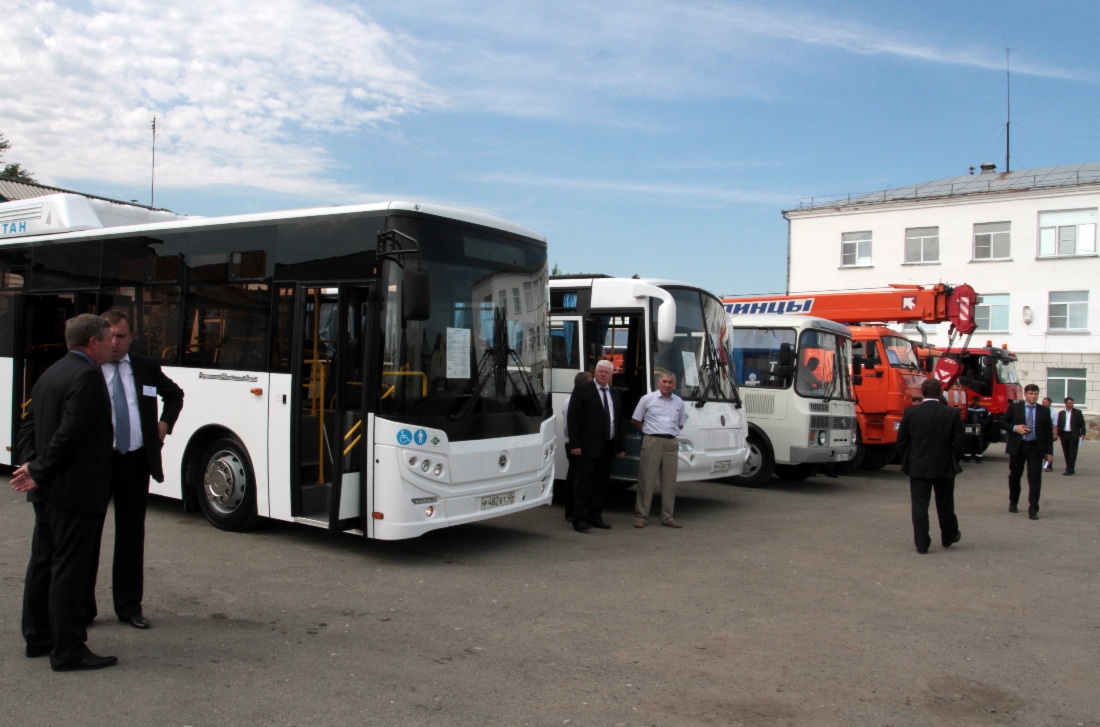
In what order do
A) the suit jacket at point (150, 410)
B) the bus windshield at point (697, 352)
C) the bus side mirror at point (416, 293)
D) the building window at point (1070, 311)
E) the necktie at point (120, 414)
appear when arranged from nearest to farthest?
the necktie at point (120, 414)
the suit jacket at point (150, 410)
the bus side mirror at point (416, 293)
the bus windshield at point (697, 352)
the building window at point (1070, 311)

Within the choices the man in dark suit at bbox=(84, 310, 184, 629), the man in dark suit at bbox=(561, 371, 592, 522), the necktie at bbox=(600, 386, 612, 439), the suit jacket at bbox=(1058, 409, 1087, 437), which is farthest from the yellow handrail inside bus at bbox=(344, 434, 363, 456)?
the suit jacket at bbox=(1058, 409, 1087, 437)

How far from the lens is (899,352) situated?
16.9m

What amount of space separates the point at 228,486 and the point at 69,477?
387 cm

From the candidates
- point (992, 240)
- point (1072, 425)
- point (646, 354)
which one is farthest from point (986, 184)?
point (646, 354)

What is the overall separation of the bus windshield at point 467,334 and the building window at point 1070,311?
117ft

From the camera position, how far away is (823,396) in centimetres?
1410

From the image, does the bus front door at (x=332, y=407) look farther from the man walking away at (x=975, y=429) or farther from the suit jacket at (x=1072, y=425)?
the suit jacket at (x=1072, y=425)

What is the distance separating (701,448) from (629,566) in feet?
10.6

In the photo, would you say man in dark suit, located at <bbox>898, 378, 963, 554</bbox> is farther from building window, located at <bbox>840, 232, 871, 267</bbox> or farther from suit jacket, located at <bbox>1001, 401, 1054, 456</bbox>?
building window, located at <bbox>840, 232, 871, 267</bbox>

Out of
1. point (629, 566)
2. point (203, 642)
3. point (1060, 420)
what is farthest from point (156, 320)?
point (1060, 420)

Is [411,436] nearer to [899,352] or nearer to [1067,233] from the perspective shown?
[899,352]

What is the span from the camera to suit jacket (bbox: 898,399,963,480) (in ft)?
30.1

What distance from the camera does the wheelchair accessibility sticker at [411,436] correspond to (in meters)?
7.45

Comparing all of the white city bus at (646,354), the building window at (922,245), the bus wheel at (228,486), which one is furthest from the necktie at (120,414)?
the building window at (922,245)
